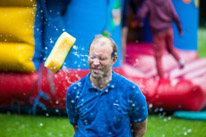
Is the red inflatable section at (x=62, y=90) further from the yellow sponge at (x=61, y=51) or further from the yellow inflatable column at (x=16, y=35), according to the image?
the yellow sponge at (x=61, y=51)

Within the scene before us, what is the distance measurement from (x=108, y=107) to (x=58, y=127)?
5.45ft

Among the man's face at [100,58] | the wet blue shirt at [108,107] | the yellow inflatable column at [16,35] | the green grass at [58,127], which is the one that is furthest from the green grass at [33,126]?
the man's face at [100,58]

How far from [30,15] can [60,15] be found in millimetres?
304

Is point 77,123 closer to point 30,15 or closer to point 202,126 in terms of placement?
point 30,15

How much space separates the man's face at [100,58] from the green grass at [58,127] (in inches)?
55.9

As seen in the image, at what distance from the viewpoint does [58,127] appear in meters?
3.51

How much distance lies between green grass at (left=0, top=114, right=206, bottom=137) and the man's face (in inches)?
55.9

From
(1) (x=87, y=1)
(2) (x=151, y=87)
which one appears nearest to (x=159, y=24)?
(2) (x=151, y=87)

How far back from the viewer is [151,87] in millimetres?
4062

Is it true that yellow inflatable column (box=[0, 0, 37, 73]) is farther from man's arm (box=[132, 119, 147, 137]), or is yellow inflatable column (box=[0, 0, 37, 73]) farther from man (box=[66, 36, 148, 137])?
man's arm (box=[132, 119, 147, 137])

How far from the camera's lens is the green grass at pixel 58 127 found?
11.0ft

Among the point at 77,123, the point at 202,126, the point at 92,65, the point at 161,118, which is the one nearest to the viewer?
the point at 92,65

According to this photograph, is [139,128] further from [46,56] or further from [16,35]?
[16,35]

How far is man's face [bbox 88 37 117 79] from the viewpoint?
1954 millimetres
